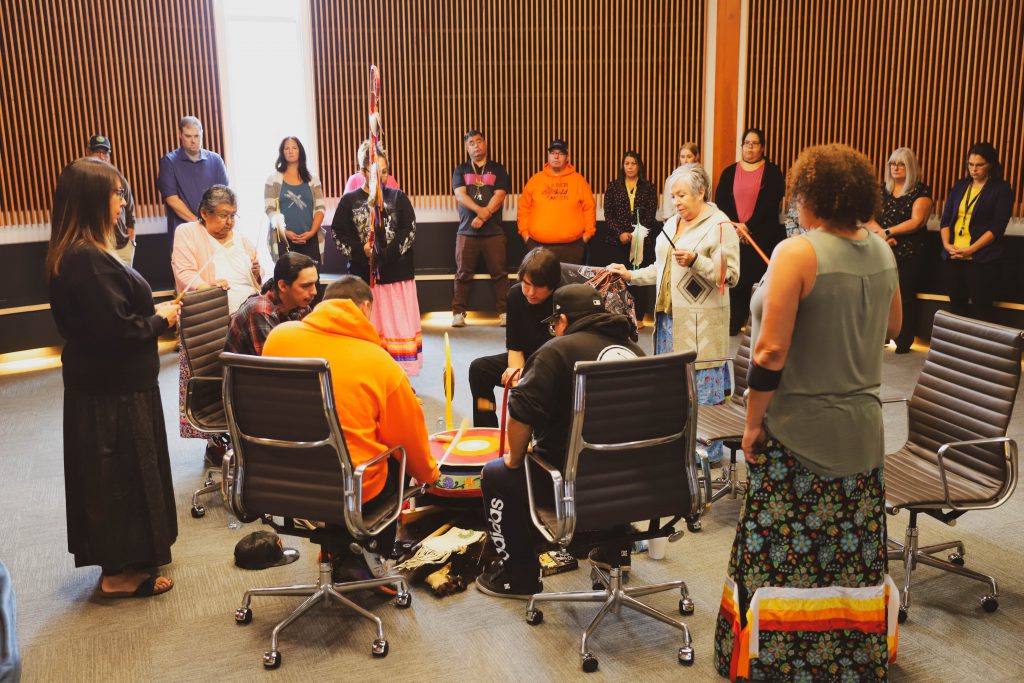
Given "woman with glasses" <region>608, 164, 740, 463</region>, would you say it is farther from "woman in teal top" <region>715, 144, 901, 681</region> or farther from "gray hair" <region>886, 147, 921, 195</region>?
"gray hair" <region>886, 147, 921, 195</region>

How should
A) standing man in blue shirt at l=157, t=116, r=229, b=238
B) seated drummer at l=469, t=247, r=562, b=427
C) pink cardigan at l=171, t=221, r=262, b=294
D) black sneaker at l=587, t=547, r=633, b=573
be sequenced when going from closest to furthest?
1. black sneaker at l=587, t=547, r=633, b=573
2. seated drummer at l=469, t=247, r=562, b=427
3. pink cardigan at l=171, t=221, r=262, b=294
4. standing man in blue shirt at l=157, t=116, r=229, b=238

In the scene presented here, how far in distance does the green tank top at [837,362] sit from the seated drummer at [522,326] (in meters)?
1.20

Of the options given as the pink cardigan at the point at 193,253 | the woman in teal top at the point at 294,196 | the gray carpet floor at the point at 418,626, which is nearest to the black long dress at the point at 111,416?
the gray carpet floor at the point at 418,626

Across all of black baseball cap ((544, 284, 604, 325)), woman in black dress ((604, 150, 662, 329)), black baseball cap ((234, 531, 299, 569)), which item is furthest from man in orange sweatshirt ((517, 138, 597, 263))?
black baseball cap ((544, 284, 604, 325))

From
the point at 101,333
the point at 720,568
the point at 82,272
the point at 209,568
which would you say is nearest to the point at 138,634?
the point at 209,568

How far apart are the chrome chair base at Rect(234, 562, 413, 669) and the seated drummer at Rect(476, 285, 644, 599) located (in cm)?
39

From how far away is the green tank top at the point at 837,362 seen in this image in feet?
7.82

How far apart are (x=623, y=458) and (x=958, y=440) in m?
1.37

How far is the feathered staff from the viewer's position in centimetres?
457

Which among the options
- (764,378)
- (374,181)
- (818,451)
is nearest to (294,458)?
(764,378)

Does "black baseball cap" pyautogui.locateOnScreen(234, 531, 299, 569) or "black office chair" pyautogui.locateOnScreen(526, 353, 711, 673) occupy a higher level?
"black office chair" pyautogui.locateOnScreen(526, 353, 711, 673)

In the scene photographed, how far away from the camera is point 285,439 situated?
9.12 ft

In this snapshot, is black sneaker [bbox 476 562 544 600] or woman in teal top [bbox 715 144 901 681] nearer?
woman in teal top [bbox 715 144 901 681]

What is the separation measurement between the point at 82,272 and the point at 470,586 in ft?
5.71
